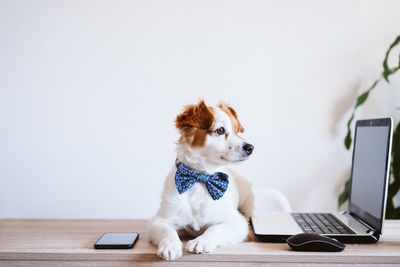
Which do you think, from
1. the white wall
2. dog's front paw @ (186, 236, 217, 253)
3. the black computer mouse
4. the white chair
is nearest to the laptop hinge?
the black computer mouse

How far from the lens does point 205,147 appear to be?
3.50ft

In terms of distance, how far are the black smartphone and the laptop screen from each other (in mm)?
738

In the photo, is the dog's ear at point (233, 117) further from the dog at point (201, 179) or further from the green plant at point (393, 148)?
the green plant at point (393, 148)

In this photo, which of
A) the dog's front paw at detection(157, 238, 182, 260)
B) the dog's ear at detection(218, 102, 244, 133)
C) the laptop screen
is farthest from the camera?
the dog's ear at detection(218, 102, 244, 133)

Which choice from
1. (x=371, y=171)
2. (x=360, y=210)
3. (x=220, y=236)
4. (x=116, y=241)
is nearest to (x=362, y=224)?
(x=360, y=210)

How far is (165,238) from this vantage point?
3.10 feet

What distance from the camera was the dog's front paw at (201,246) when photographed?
0.90 m

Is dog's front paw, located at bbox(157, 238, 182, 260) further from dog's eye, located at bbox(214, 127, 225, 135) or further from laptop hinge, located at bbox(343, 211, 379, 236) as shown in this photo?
laptop hinge, located at bbox(343, 211, 379, 236)

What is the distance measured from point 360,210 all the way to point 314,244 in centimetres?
38

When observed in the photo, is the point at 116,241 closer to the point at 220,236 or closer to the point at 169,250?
the point at 169,250

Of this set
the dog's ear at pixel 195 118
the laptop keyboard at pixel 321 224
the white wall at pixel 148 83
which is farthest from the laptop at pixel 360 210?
the white wall at pixel 148 83

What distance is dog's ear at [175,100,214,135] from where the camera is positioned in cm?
107

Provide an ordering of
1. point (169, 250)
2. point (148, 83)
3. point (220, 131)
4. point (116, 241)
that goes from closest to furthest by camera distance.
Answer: point (169, 250)
point (116, 241)
point (220, 131)
point (148, 83)

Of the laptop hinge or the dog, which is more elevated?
the dog
